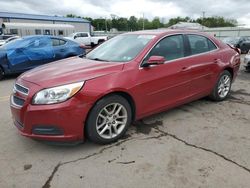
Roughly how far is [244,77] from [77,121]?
7.16 meters

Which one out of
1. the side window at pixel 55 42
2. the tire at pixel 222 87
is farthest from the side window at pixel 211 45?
the side window at pixel 55 42

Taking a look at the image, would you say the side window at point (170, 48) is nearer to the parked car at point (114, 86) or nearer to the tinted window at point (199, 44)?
the parked car at point (114, 86)

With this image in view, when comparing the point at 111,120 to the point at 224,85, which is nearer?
the point at 111,120

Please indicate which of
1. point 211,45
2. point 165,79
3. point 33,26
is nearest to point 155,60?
point 165,79

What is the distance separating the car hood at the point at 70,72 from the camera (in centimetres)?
328

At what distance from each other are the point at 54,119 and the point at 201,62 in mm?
2999

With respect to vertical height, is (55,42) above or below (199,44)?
below

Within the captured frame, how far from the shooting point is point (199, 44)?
4.98 meters

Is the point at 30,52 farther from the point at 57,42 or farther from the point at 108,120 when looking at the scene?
the point at 108,120

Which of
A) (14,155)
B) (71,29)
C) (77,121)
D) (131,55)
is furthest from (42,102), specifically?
(71,29)

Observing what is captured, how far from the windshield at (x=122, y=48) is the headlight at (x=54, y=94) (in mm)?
1126

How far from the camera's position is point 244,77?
8.58 metres

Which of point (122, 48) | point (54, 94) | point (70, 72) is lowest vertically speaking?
point (54, 94)

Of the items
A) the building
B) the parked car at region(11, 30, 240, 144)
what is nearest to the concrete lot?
the parked car at region(11, 30, 240, 144)
